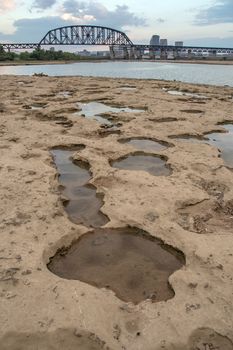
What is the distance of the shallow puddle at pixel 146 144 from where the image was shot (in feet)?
41.1

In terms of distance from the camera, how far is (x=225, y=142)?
13.8 m

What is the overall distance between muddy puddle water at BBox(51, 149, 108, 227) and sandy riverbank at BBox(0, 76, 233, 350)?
0.24 metres

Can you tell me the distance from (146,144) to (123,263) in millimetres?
7633

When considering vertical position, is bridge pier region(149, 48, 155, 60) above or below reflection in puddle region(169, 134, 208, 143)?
below

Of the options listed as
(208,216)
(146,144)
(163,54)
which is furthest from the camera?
(163,54)

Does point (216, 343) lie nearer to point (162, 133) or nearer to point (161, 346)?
point (161, 346)

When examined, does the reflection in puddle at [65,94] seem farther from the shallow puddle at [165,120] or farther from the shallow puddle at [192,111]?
the shallow puddle at [165,120]

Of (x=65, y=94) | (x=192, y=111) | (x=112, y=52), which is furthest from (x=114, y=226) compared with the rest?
(x=112, y=52)

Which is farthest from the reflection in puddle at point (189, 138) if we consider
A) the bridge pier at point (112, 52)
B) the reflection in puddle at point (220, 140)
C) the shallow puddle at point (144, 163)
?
the bridge pier at point (112, 52)

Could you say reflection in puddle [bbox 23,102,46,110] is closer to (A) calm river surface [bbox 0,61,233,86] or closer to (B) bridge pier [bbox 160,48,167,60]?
(A) calm river surface [bbox 0,61,233,86]

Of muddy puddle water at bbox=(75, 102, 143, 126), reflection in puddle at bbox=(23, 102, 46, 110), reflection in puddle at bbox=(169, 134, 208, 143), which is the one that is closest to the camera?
reflection in puddle at bbox=(169, 134, 208, 143)

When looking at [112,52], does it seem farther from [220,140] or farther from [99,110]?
[220,140]

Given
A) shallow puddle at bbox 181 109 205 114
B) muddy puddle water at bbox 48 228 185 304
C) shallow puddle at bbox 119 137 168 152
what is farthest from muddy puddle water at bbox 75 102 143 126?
muddy puddle water at bbox 48 228 185 304

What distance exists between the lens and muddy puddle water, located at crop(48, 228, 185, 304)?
5.30m
